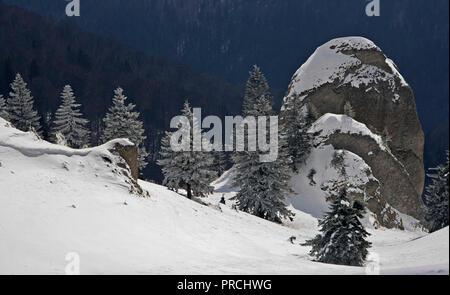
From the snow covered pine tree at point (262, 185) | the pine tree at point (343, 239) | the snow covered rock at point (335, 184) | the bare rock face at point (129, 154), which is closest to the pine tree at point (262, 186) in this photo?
the snow covered pine tree at point (262, 185)

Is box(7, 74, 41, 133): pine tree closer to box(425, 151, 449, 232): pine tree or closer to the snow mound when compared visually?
the snow mound

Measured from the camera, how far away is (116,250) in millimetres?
12812

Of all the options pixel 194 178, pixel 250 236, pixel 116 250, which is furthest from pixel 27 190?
pixel 194 178

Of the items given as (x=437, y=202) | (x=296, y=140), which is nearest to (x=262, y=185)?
(x=296, y=140)

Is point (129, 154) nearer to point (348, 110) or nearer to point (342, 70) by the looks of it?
point (348, 110)

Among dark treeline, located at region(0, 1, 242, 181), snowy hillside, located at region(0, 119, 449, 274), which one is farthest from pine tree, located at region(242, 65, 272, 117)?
dark treeline, located at region(0, 1, 242, 181)

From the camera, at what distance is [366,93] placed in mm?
47562

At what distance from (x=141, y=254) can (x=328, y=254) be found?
323 inches

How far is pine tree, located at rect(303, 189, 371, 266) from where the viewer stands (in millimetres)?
16500

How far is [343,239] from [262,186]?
16.3 m

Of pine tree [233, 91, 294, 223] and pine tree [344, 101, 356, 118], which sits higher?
pine tree [344, 101, 356, 118]

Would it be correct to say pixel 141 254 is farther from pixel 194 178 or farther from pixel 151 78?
pixel 151 78

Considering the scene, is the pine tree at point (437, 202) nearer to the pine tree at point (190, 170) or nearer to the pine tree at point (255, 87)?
the pine tree at point (190, 170)

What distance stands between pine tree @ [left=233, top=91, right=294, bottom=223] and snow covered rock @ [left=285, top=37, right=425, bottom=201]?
1588 centimetres
